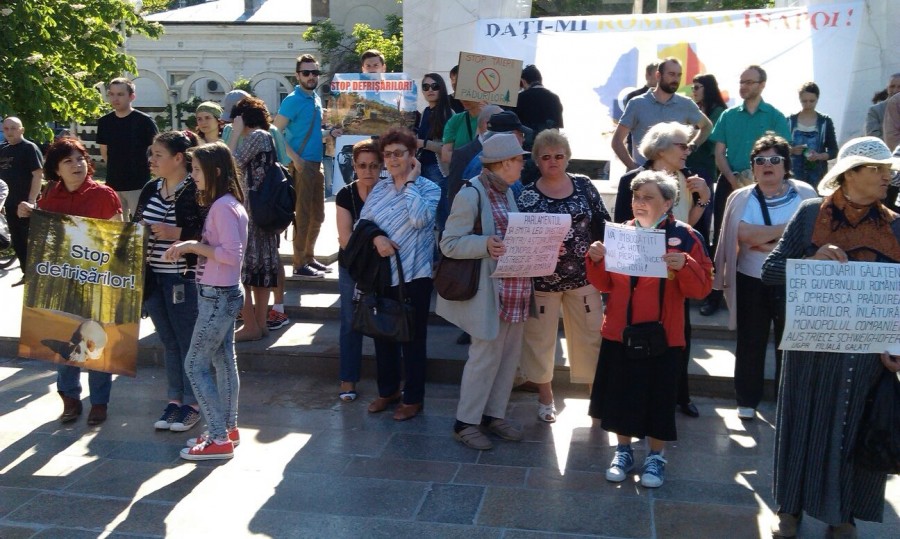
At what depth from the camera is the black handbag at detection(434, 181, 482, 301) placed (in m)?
5.34

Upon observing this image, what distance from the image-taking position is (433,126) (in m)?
7.78

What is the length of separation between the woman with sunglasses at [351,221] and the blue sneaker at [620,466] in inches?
75.1

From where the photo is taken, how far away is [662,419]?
192 inches

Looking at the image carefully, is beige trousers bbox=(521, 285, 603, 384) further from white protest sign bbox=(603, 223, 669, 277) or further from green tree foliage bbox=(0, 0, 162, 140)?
green tree foliage bbox=(0, 0, 162, 140)

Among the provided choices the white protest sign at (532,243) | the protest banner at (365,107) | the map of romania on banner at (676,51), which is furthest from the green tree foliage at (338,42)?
the white protest sign at (532,243)

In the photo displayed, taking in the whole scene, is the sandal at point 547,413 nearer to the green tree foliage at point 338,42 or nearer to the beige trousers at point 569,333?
the beige trousers at point 569,333

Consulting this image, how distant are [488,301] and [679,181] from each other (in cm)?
137

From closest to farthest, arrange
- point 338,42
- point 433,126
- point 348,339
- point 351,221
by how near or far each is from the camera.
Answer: point 351,221 → point 348,339 → point 433,126 → point 338,42

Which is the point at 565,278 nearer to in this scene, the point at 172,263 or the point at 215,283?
the point at 215,283

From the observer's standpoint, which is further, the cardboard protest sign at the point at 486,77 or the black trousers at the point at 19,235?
A: the black trousers at the point at 19,235

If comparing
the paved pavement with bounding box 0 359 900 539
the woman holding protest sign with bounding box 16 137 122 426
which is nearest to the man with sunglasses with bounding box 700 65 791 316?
the paved pavement with bounding box 0 359 900 539

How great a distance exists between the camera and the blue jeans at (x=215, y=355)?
207 inches

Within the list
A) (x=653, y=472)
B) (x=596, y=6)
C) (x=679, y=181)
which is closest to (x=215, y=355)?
(x=653, y=472)

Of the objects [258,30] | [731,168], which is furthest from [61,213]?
[258,30]
